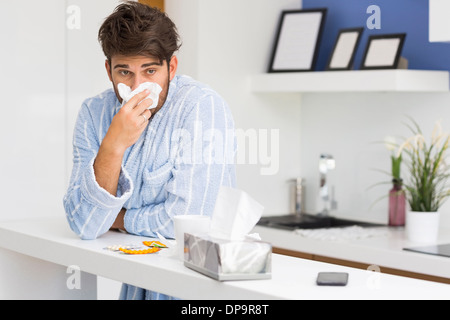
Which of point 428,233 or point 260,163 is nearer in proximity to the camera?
point 428,233

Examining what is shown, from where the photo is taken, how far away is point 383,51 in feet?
11.5

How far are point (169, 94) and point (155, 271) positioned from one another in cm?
68

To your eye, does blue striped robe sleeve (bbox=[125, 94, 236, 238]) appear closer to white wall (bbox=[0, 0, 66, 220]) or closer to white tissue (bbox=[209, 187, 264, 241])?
white tissue (bbox=[209, 187, 264, 241])

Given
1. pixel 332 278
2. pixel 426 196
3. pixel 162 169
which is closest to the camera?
pixel 332 278

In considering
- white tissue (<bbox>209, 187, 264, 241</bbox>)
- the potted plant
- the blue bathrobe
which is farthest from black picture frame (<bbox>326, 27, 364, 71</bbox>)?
white tissue (<bbox>209, 187, 264, 241</bbox>)

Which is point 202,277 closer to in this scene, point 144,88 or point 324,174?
point 144,88

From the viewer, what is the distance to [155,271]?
158cm

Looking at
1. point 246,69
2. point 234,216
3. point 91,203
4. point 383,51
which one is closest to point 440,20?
point 383,51

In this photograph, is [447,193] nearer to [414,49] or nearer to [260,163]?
[414,49]

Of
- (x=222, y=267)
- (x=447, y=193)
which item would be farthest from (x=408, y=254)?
(x=222, y=267)

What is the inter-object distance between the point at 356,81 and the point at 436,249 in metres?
0.92

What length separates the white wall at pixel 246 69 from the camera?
3.62m
